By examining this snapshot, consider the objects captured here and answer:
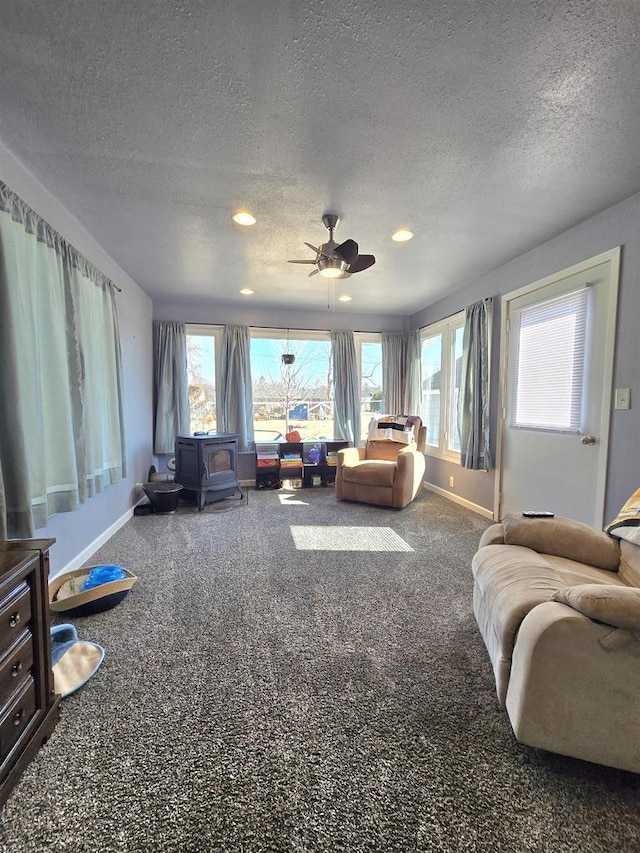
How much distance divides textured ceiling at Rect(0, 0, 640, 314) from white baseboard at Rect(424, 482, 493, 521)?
2.61 meters

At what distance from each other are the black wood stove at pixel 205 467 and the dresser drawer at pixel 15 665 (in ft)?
9.18

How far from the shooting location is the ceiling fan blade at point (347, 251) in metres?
2.52

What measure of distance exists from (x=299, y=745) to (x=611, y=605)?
1097mm

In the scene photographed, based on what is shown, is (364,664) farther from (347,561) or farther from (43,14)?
(43,14)

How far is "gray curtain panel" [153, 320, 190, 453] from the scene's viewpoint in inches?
184

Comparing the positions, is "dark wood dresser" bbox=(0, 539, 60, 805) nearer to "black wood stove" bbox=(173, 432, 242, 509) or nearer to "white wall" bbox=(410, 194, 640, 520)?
"black wood stove" bbox=(173, 432, 242, 509)

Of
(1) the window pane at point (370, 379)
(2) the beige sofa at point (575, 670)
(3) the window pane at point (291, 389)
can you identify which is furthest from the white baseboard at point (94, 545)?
(1) the window pane at point (370, 379)

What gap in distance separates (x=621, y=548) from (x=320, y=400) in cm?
418

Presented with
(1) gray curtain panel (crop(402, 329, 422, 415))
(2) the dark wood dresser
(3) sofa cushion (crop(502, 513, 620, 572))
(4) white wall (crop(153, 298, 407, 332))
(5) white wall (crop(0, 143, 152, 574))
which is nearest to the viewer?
(2) the dark wood dresser

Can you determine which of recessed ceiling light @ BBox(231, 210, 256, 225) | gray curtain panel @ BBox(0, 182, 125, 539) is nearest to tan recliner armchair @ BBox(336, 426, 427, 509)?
gray curtain panel @ BBox(0, 182, 125, 539)

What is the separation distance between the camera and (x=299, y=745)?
1.23 meters

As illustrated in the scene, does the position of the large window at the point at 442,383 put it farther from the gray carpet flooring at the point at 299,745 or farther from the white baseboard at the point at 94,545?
the white baseboard at the point at 94,545

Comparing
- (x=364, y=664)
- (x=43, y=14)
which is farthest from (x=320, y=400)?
(x=43, y=14)

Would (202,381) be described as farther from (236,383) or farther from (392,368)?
(392,368)
